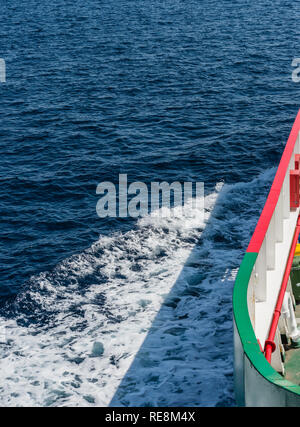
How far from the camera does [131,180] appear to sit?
111ft

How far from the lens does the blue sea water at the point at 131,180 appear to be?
2061 centimetres

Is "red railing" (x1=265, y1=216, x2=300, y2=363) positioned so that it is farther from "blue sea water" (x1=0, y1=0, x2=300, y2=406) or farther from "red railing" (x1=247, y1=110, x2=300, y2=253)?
"blue sea water" (x1=0, y1=0, x2=300, y2=406)

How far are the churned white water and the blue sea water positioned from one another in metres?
0.06

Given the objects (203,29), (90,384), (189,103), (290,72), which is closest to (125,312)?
(90,384)

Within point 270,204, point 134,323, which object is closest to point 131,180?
point 134,323

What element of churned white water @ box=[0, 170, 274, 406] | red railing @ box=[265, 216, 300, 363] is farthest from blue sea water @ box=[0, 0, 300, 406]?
red railing @ box=[265, 216, 300, 363]

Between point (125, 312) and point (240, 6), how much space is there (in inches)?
2003

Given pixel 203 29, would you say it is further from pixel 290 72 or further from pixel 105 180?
pixel 105 180

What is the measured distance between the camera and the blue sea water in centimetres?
2061

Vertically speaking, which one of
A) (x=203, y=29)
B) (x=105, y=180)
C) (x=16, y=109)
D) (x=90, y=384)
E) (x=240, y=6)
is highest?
(x=240, y=6)

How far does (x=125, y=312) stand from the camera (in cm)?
2319

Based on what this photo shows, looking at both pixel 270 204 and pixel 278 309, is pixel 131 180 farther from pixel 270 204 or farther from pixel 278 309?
pixel 278 309

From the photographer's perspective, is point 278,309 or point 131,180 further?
point 131,180

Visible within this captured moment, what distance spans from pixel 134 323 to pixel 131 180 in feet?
41.5
